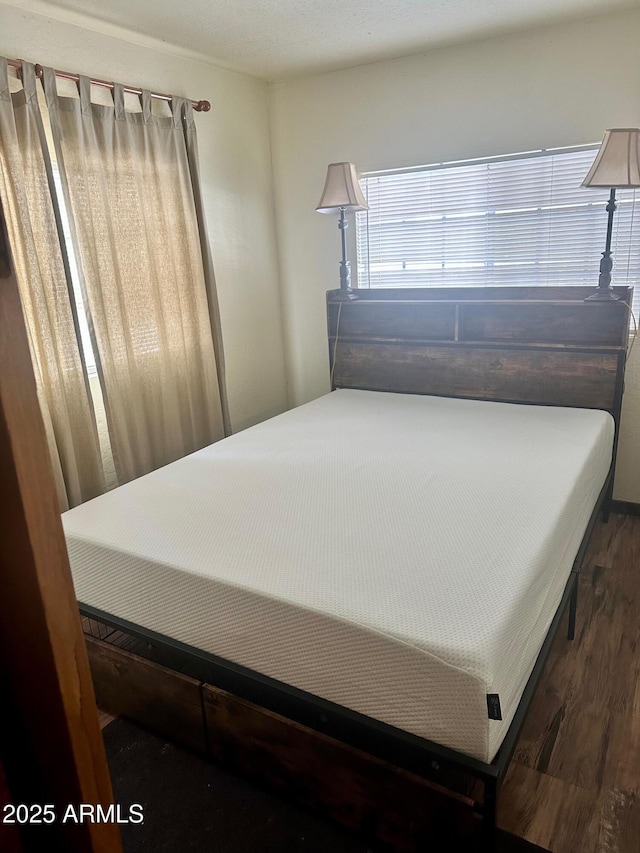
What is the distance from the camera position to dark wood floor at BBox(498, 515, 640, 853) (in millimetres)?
1443

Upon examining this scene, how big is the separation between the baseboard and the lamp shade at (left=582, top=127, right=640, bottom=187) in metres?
1.57

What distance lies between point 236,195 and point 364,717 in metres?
2.97

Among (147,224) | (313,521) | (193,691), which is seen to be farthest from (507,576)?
(147,224)

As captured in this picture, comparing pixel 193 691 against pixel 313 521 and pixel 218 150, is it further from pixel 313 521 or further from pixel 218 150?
pixel 218 150

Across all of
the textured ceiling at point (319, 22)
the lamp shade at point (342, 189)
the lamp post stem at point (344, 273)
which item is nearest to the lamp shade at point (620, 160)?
the textured ceiling at point (319, 22)

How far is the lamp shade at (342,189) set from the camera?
3.10 meters

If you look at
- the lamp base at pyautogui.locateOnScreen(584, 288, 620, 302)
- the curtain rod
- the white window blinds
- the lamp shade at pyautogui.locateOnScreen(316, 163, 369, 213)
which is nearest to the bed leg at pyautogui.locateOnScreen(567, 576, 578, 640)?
the lamp base at pyautogui.locateOnScreen(584, 288, 620, 302)

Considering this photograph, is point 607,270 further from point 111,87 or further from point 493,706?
point 111,87

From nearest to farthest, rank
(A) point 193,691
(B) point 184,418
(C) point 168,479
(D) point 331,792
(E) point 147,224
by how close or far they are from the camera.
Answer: (D) point 331,792 < (A) point 193,691 < (C) point 168,479 < (E) point 147,224 < (B) point 184,418

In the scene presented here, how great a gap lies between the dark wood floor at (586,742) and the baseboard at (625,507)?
793mm

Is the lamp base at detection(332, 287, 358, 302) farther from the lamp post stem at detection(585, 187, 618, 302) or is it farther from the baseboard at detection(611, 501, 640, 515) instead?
the baseboard at detection(611, 501, 640, 515)

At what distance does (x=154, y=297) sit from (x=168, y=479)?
1108 millimetres

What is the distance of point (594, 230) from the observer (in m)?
2.91

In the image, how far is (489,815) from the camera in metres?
1.19
